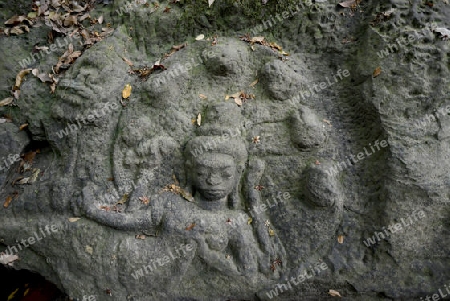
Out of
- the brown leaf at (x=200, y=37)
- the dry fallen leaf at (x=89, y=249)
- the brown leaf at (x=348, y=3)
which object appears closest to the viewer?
the dry fallen leaf at (x=89, y=249)

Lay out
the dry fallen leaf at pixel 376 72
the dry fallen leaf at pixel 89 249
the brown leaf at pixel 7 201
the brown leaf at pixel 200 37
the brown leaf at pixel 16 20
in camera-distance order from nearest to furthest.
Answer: the dry fallen leaf at pixel 89 249 → the dry fallen leaf at pixel 376 72 → the brown leaf at pixel 7 201 → the brown leaf at pixel 200 37 → the brown leaf at pixel 16 20

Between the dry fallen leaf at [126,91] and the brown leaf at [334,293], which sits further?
the dry fallen leaf at [126,91]

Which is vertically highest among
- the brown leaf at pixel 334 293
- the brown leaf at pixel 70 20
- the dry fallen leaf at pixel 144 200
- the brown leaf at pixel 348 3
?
the brown leaf at pixel 70 20

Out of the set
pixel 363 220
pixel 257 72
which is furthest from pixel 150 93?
pixel 363 220

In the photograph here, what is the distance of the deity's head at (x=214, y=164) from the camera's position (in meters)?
3.16

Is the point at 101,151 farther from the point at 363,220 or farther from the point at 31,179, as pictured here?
the point at 363,220

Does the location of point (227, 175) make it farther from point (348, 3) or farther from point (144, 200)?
point (348, 3)

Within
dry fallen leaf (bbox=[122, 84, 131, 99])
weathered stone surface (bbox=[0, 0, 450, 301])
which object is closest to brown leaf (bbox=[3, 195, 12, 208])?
weathered stone surface (bbox=[0, 0, 450, 301])

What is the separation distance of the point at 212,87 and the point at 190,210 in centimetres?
121

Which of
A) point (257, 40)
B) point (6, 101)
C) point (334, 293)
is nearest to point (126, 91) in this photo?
point (6, 101)

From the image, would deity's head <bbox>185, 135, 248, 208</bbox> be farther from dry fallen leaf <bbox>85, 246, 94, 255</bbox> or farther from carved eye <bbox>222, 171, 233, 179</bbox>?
dry fallen leaf <bbox>85, 246, 94, 255</bbox>

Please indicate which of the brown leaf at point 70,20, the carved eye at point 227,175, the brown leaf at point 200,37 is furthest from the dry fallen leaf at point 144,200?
the brown leaf at point 70,20

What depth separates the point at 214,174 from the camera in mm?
3166

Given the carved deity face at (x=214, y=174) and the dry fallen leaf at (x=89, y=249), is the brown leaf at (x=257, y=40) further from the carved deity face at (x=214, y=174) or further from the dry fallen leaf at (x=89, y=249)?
the dry fallen leaf at (x=89, y=249)
